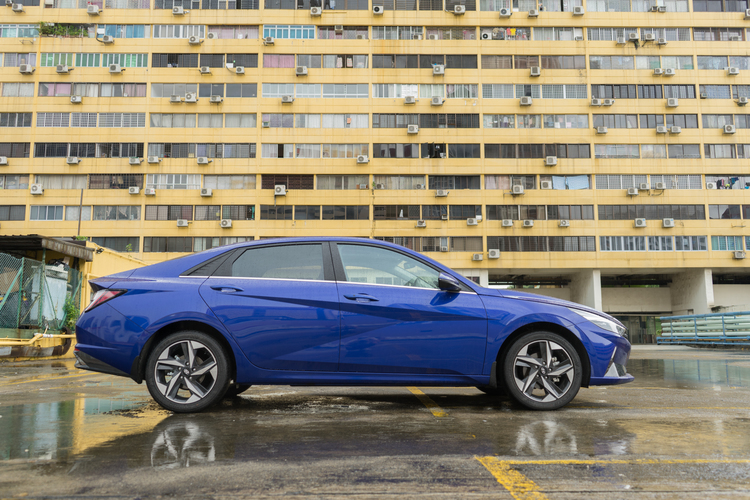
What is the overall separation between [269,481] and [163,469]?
0.63 metres

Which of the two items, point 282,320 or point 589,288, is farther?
point 589,288

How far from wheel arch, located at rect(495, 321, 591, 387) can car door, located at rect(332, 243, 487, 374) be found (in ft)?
0.72

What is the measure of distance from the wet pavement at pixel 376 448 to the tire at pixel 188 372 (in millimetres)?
141

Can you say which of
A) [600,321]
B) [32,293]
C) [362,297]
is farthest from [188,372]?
[32,293]

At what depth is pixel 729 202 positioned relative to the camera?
135 ft

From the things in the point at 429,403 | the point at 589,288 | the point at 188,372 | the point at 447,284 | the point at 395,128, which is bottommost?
the point at 429,403

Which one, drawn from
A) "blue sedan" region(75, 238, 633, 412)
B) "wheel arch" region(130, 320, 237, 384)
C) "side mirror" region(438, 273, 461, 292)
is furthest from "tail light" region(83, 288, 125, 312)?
"side mirror" region(438, 273, 461, 292)

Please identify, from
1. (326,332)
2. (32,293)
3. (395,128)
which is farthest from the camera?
(395,128)

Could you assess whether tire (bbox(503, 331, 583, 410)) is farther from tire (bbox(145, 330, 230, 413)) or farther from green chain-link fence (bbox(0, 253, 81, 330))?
green chain-link fence (bbox(0, 253, 81, 330))

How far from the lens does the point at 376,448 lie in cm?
329

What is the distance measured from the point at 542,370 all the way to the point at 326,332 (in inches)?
73.7

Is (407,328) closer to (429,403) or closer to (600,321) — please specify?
(429,403)

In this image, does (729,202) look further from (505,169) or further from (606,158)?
(505,169)

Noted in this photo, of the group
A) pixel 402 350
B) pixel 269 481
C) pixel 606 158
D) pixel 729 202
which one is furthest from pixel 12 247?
pixel 729 202
